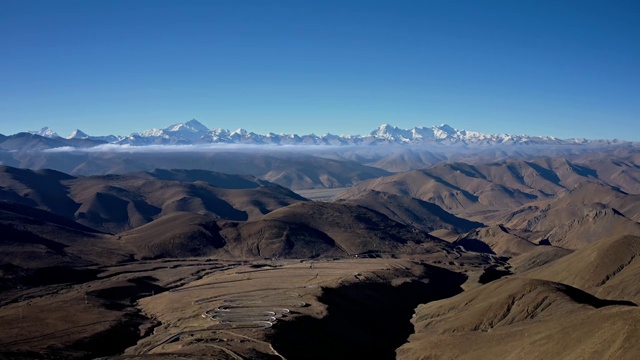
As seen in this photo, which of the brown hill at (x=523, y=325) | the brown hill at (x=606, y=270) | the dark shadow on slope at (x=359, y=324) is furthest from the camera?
the brown hill at (x=606, y=270)

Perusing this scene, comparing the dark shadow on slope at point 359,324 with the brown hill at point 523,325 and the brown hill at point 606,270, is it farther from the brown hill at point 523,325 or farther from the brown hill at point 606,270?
the brown hill at point 606,270

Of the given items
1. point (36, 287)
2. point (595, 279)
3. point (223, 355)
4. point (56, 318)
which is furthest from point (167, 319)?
point (595, 279)

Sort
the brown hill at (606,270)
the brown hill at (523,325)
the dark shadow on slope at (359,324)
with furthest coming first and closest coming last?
the brown hill at (606,270)
the dark shadow on slope at (359,324)
the brown hill at (523,325)

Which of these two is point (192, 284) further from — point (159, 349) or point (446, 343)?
point (446, 343)

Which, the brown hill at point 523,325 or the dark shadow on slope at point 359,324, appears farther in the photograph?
the dark shadow on slope at point 359,324

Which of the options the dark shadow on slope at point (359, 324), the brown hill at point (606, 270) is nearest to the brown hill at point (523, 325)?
the dark shadow on slope at point (359, 324)

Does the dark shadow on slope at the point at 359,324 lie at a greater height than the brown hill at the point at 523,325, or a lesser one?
lesser

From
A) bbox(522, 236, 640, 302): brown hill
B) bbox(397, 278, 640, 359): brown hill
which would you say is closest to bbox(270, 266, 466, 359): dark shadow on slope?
bbox(397, 278, 640, 359): brown hill
